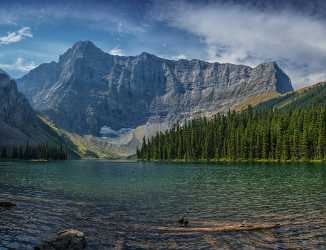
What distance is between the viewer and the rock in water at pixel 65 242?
2744 cm

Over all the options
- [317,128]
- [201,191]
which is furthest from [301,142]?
[201,191]

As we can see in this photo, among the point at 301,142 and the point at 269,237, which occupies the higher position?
the point at 301,142

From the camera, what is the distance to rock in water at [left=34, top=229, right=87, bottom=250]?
27439 millimetres

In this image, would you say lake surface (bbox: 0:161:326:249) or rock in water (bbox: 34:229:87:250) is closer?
rock in water (bbox: 34:229:87:250)

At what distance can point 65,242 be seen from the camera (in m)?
27.7

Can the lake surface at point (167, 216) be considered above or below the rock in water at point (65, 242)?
below

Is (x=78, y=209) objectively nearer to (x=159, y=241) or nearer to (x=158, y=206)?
(x=158, y=206)

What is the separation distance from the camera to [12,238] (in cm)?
3306

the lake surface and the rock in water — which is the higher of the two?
the rock in water

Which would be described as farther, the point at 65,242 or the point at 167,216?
the point at 167,216

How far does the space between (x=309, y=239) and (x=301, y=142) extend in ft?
526

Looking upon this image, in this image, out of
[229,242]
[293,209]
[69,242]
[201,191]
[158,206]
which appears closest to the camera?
[69,242]

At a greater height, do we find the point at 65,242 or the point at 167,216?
the point at 65,242

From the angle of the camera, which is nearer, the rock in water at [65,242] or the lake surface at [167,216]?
the rock in water at [65,242]
